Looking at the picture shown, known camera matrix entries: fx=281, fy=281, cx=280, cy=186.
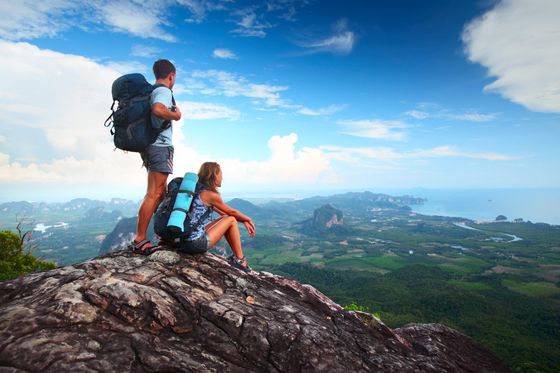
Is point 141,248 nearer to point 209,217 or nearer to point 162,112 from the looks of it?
point 209,217

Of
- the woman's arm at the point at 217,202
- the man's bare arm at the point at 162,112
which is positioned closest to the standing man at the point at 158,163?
the man's bare arm at the point at 162,112

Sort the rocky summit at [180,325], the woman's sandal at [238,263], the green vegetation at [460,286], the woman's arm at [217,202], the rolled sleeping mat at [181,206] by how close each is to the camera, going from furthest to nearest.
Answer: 1. the green vegetation at [460,286]
2. the woman's sandal at [238,263]
3. the woman's arm at [217,202]
4. the rolled sleeping mat at [181,206]
5. the rocky summit at [180,325]

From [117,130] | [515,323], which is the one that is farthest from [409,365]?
[515,323]

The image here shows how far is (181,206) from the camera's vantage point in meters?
6.90

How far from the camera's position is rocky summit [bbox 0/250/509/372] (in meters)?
4.30

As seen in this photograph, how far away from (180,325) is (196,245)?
7.10 ft

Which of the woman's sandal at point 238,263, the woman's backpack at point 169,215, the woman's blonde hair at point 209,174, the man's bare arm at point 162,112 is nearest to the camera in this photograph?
the man's bare arm at point 162,112

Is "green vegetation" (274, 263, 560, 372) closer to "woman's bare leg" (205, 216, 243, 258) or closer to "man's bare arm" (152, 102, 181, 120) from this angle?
"woman's bare leg" (205, 216, 243, 258)

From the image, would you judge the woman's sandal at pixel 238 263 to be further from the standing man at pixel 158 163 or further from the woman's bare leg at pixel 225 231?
the standing man at pixel 158 163

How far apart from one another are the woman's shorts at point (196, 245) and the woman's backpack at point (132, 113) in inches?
105

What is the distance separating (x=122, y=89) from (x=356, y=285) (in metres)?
127

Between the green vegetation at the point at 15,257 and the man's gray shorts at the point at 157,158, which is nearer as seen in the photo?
the man's gray shorts at the point at 157,158

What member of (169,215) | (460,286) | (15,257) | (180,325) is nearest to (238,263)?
(169,215)

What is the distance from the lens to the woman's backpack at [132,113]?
665 centimetres
